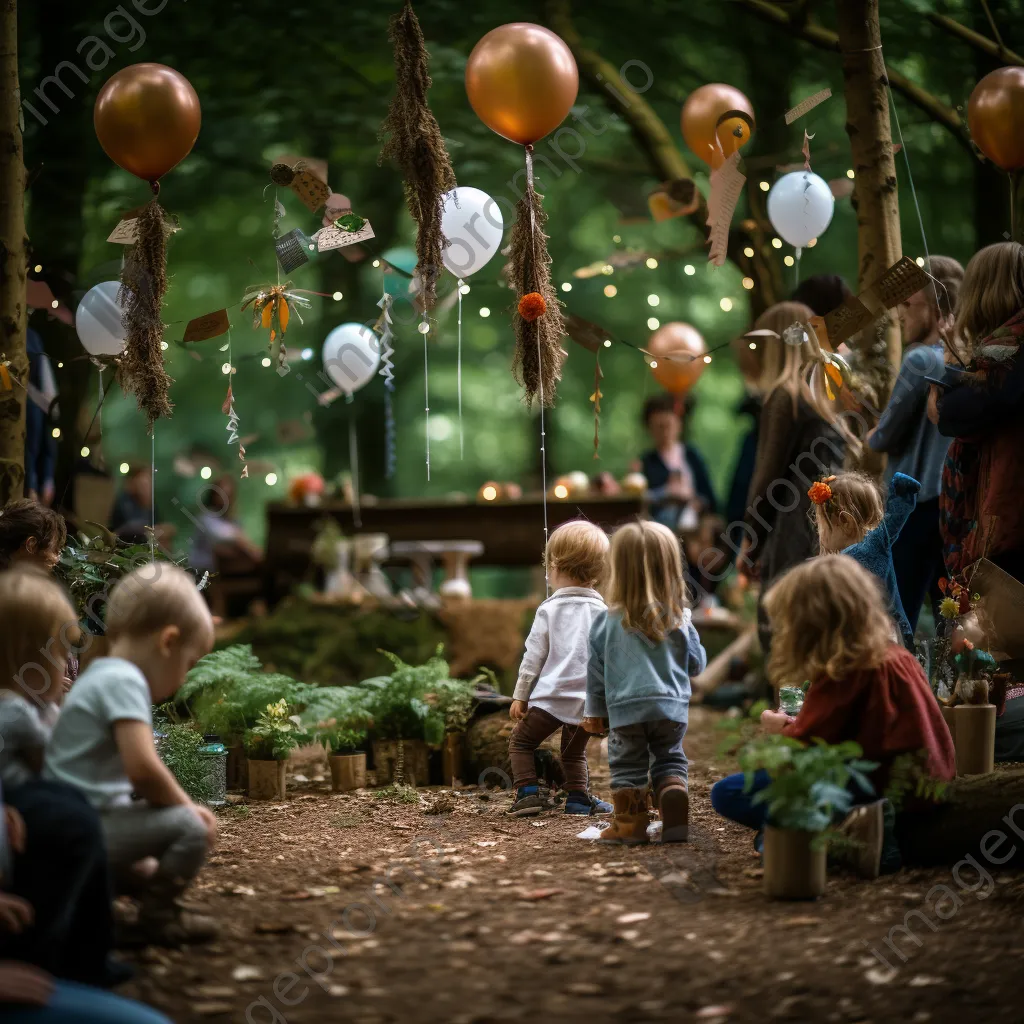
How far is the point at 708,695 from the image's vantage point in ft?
33.3

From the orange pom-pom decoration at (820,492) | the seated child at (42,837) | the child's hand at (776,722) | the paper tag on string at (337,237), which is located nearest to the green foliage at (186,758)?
the seated child at (42,837)

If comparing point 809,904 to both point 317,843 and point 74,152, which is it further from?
point 74,152

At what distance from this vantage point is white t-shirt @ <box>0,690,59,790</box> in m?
3.32

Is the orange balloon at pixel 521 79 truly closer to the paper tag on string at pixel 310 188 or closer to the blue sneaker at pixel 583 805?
the paper tag on string at pixel 310 188

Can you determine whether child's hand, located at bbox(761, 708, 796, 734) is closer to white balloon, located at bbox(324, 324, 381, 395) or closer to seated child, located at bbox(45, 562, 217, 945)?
seated child, located at bbox(45, 562, 217, 945)

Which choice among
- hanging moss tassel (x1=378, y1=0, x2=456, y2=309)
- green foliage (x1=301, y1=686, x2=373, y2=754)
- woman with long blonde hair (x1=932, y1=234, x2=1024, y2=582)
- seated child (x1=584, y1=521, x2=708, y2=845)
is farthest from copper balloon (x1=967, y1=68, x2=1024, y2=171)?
green foliage (x1=301, y1=686, x2=373, y2=754)

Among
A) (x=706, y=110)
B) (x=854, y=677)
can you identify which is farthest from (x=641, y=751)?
(x=706, y=110)

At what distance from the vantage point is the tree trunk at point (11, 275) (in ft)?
20.4

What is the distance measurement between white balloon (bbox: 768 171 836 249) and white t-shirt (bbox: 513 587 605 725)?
3.34m

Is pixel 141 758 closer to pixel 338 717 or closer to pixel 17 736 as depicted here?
pixel 17 736

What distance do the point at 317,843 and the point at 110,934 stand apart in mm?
1866

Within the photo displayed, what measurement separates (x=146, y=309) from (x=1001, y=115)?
463 cm

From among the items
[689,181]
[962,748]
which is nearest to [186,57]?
[689,181]

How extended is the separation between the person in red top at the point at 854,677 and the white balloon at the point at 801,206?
13.2 ft
